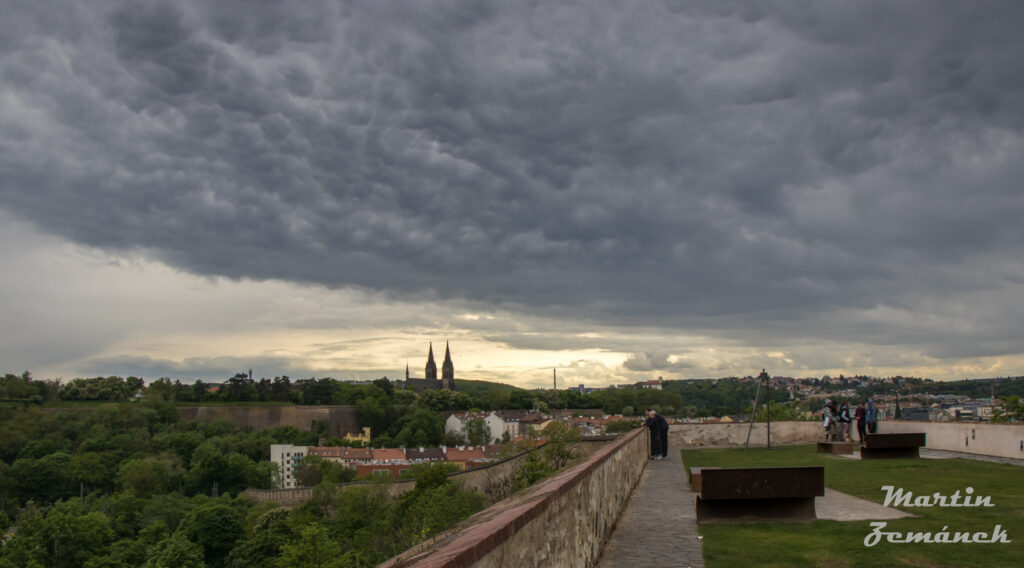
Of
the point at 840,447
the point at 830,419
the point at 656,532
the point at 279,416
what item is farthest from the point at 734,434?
the point at 279,416

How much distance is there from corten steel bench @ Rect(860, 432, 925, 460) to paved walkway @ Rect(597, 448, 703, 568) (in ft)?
16.7

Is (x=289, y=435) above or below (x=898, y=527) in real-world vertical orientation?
below

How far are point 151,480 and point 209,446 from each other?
→ 14015mm

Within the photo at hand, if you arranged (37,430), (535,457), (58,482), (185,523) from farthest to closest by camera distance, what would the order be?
(37,430) → (58,482) → (185,523) → (535,457)

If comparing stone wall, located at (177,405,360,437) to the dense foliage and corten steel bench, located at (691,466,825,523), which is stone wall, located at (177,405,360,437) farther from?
corten steel bench, located at (691,466,825,523)

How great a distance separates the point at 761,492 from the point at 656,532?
46.5 inches

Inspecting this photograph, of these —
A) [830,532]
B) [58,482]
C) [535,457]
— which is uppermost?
[830,532]

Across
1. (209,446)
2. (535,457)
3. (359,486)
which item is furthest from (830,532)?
(209,446)

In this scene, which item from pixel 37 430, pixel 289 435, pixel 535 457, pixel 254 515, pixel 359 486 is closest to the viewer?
pixel 535 457

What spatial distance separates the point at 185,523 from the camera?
59.8 metres

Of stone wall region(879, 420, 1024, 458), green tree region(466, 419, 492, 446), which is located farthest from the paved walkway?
green tree region(466, 419, 492, 446)

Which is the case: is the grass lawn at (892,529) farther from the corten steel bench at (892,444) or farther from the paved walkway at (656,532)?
the corten steel bench at (892,444)

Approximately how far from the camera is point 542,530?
365 centimetres

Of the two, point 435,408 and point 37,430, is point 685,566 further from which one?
point 435,408
